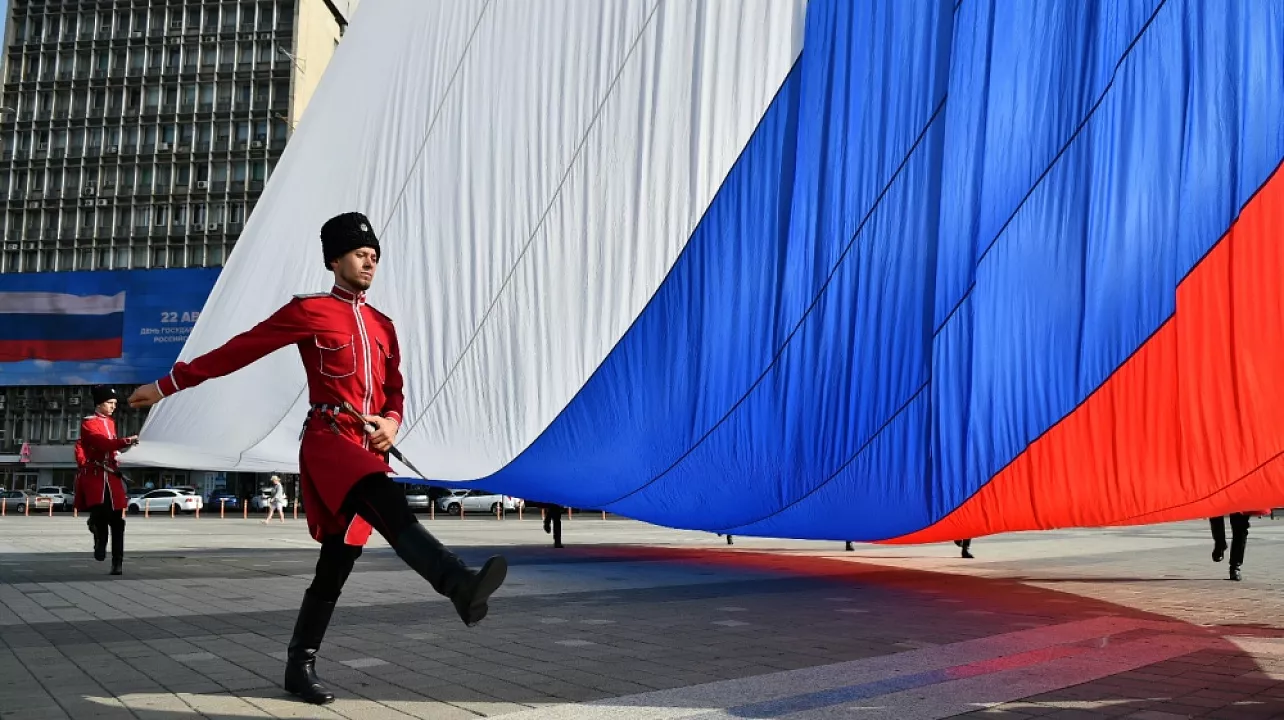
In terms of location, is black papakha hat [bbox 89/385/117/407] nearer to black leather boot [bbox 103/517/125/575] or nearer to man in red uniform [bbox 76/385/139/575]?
man in red uniform [bbox 76/385/139/575]

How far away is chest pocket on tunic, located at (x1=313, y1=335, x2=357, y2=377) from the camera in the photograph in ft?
13.4

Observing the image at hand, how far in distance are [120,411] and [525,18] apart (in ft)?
198

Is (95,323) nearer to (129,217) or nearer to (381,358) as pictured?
(129,217)

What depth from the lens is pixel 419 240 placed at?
27.4 feet

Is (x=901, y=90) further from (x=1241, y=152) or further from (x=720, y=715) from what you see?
(x=720, y=715)

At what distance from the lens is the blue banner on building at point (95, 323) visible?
43812mm

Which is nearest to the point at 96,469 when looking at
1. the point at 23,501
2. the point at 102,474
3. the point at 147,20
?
the point at 102,474

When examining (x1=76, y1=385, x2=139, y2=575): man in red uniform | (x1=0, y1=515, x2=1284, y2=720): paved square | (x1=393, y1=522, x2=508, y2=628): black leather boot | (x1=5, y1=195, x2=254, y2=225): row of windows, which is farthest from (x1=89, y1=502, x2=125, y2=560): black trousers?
(x1=5, y1=195, x2=254, y2=225): row of windows

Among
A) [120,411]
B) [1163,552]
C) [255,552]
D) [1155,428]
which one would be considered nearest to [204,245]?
[120,411]

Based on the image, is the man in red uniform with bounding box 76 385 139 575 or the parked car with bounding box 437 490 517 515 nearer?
the man in red uniform with bounding box 76 385 139 575

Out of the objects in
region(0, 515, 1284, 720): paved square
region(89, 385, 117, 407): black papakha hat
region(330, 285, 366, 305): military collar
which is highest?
region(330, 285, 366, 305): military collar

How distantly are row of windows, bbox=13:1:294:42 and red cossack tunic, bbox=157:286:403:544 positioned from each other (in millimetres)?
65040

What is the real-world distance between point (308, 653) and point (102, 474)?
21.1ft

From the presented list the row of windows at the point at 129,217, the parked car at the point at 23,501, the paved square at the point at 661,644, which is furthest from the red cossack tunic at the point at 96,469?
the row of windows at the point at 129,217
